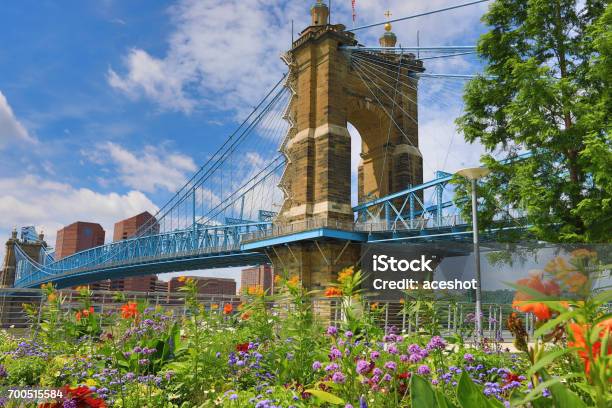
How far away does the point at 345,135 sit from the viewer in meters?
26.6

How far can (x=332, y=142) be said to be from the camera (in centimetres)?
2595

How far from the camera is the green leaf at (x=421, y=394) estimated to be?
175 centimetres

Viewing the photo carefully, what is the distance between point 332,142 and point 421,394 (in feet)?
80.5

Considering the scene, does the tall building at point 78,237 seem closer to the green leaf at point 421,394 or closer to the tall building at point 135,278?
the tall building at point 135,278

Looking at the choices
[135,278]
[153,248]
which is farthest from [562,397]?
[135,278]

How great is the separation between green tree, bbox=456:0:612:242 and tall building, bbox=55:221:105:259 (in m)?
143

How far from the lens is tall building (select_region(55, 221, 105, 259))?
13988 centimetres

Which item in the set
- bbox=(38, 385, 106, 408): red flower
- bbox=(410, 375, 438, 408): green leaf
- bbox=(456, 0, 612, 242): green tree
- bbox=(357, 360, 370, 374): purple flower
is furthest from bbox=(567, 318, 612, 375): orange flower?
bbox=(456, 0, 612, 242): green tree

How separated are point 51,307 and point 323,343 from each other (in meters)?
4.22

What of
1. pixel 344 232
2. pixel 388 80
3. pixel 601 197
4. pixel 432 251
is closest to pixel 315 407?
pixel 601 197

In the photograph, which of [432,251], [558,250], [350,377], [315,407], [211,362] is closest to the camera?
[350,377]

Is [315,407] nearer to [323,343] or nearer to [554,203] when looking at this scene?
[323,343]

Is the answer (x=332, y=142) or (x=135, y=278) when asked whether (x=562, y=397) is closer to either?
(x=332, y=142)

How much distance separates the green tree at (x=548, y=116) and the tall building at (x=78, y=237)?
14323 centimetres
